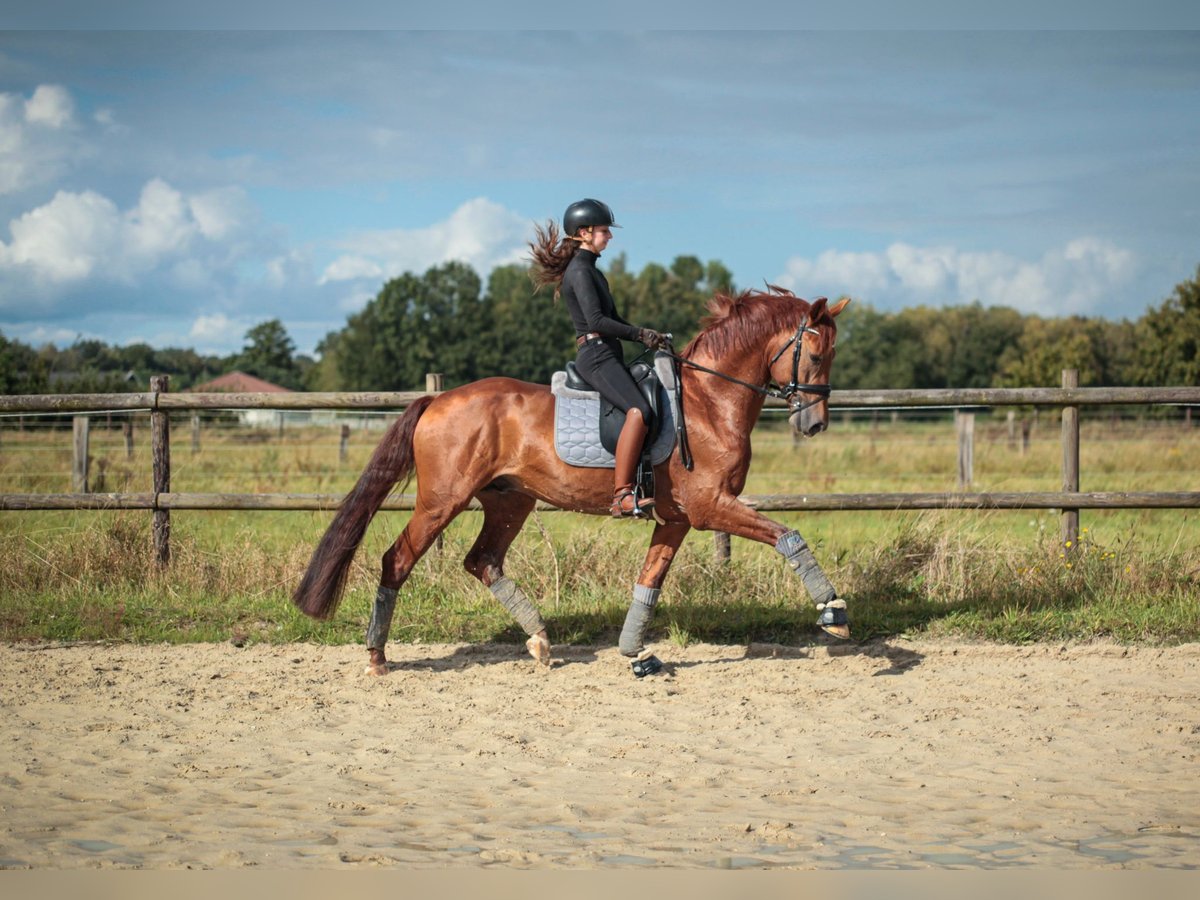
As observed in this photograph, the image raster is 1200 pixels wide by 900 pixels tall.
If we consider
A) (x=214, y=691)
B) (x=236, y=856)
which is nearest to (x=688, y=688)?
(x=214, y=691)

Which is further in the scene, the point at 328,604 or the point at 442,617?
the point at 442,617

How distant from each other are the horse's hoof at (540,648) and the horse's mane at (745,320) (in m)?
2.04

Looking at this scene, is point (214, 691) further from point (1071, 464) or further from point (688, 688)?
point (1071, 464)

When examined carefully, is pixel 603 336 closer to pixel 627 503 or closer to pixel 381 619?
pixel 627 503

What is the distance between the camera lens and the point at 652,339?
6.93m

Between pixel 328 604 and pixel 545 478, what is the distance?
158cm

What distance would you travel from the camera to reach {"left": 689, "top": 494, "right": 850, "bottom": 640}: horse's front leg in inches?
266

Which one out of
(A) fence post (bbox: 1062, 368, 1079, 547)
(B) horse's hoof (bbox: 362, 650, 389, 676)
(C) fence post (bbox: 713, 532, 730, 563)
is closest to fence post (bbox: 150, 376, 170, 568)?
(B) horse's hoof (bbox: 362, 650, 389, 676)

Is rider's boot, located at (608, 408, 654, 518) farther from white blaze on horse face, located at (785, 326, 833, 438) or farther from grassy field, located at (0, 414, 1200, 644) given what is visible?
grassy field, located at (0, 414, 1200, 644)

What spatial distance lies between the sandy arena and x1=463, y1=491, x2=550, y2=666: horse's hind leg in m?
0.23

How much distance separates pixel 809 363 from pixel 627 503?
55.2 inches

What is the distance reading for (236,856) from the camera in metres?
4.07

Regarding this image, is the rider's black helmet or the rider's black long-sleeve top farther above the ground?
the rider's black helmet

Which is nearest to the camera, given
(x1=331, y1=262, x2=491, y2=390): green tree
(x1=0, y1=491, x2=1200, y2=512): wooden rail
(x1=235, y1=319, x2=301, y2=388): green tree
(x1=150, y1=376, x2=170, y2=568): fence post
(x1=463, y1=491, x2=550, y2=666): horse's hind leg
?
(x1=463, y1=491, x2=550, y2=666): horse's hind leg
